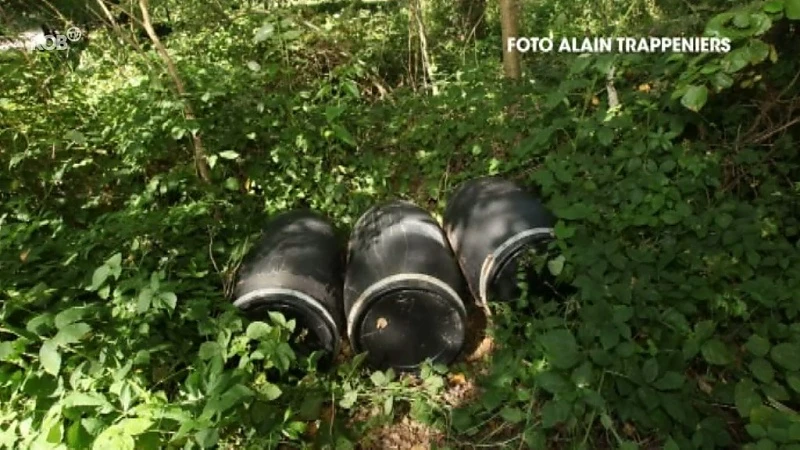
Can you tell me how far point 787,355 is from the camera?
192 cm

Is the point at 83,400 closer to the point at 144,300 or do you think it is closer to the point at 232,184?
the point at 144,300

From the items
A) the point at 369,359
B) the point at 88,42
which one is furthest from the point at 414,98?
the point at 88,42

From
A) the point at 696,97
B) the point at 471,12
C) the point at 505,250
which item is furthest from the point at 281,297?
the point at 471,12

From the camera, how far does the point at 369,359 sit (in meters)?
2.59

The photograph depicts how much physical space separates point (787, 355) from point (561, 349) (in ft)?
2.65

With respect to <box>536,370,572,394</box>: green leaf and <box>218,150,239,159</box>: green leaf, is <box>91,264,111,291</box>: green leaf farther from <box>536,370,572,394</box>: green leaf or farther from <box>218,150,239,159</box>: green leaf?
<box>536,370,572,394</box>: green leaf

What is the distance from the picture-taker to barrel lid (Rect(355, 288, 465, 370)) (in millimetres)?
2480

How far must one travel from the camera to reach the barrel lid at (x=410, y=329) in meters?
2.48

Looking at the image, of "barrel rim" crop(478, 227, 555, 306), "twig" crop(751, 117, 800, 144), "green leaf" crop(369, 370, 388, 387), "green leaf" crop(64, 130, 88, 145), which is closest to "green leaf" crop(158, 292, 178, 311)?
"green leaf" crop(369, 370, 388, 387)

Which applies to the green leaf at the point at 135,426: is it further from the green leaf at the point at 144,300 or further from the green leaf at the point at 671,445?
the green leaf at the point at 671,445

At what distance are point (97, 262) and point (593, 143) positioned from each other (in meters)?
Result: 2.68

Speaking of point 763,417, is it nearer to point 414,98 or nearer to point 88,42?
point 414,98

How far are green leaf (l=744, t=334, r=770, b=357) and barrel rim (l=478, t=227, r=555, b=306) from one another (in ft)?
2.99

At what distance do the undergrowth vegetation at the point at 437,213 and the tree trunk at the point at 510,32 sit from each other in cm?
23
